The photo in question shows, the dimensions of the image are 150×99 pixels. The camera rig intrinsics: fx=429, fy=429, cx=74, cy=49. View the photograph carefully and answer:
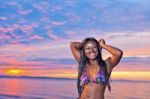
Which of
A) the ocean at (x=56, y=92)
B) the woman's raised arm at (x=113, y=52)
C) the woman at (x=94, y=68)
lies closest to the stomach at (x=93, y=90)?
the woman at (x=94, y=68)

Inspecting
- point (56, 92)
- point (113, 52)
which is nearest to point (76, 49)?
point (113, 52)

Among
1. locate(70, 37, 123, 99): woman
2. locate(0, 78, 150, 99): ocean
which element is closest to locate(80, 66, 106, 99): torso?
locate(70, 37, 123, 99): woman

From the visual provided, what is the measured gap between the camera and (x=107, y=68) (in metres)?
5.93

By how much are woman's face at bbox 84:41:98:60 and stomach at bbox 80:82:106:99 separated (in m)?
0.39

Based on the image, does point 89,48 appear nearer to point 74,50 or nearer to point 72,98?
point 74,50

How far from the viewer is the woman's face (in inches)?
227

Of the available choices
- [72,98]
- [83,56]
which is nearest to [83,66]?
[83,56]

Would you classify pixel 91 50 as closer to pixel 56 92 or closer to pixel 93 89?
pixel 93 89

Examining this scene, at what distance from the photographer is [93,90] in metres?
5.87

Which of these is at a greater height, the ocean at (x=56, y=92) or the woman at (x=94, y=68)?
the woman at (x=94, y=68)

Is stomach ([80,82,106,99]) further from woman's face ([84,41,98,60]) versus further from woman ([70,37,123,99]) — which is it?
woman's face ([84,41,98,60])

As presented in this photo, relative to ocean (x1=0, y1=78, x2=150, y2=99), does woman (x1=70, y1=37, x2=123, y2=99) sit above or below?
above

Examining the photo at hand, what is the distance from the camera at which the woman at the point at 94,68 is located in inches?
229

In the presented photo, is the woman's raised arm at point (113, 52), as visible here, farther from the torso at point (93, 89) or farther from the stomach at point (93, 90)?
the stomach at point (93, 90)
